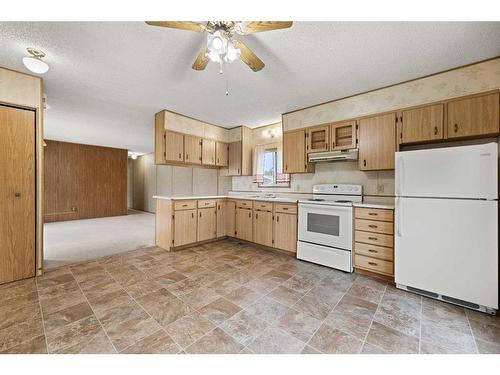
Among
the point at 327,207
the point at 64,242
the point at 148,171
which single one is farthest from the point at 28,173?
the point at 148,171

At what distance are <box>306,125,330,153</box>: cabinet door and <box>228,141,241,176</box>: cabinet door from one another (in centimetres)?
171

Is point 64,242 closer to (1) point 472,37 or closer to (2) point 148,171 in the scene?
(2) point 148,171

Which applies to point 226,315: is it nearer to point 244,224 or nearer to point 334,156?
point 244,224

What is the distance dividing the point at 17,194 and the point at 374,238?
4.40 meters

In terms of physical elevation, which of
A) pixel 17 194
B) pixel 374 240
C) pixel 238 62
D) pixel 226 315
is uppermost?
pixel 238 62

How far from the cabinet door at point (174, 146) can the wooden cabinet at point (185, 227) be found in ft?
3.32

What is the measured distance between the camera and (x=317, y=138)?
3539mm

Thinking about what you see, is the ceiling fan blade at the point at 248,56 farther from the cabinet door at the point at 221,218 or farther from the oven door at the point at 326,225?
the cabinet door at the point at 221,218

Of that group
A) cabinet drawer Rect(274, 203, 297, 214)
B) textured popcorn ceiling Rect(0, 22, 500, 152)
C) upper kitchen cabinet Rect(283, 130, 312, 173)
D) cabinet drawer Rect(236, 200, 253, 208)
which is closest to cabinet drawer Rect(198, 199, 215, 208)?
cabinet drawer Rect(236, 200, 253, 208)

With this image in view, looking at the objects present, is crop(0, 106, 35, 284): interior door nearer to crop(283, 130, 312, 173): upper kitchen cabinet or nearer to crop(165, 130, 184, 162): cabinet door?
crop(165, 130, 184, 162): cabinet door

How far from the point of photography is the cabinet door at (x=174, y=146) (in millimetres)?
3773

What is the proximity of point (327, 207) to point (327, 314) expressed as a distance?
151cm

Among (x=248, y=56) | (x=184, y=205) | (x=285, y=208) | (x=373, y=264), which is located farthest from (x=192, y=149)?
(x=373, y=264)
